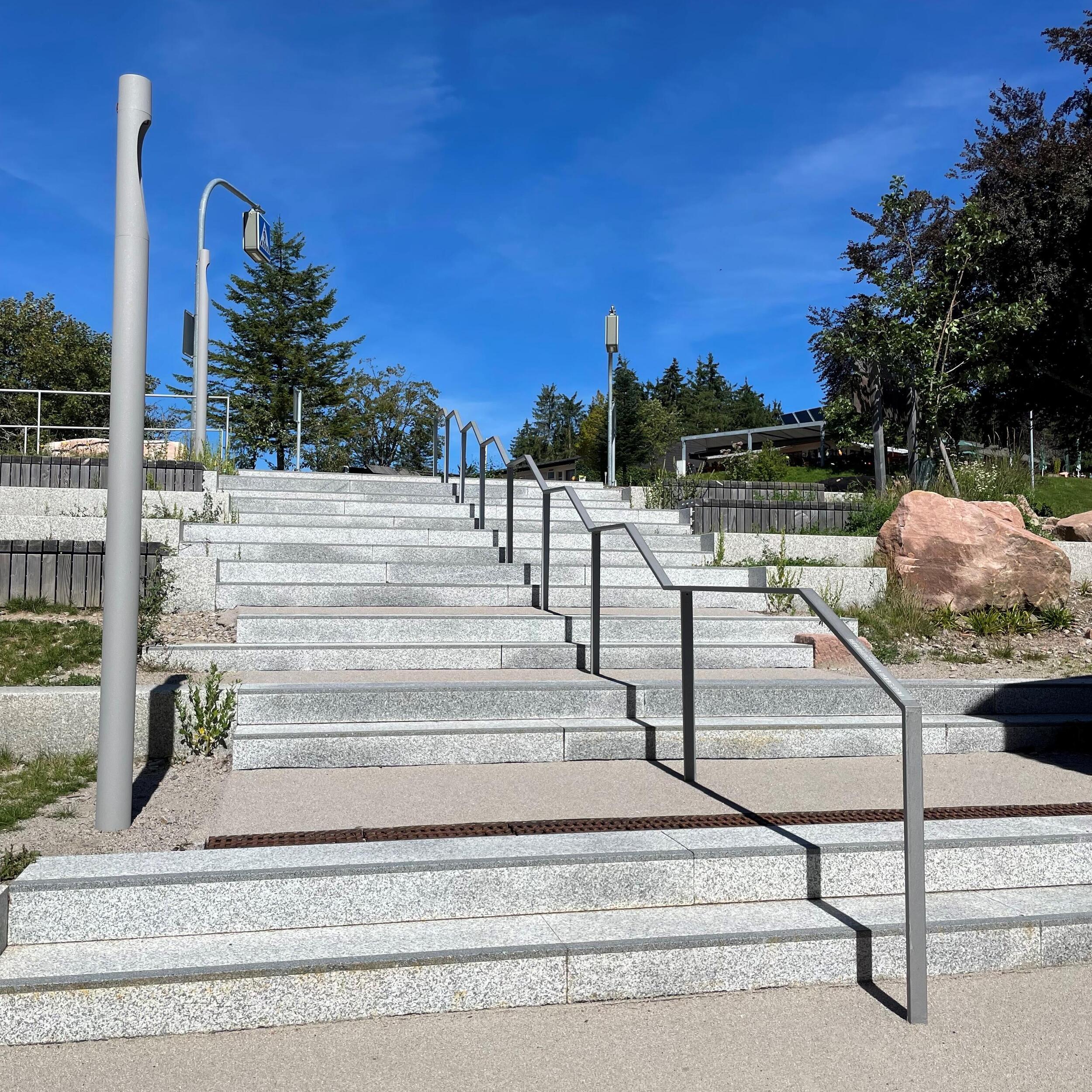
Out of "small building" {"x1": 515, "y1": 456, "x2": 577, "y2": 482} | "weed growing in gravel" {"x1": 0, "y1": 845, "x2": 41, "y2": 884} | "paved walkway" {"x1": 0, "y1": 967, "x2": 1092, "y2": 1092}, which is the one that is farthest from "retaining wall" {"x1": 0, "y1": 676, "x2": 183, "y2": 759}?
"small building" {"x1": 515, "y1": 456, "x2": 577, "y2": 482}

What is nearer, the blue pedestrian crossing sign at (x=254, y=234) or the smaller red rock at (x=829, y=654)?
the smaller red rock at (x=829, y=654)

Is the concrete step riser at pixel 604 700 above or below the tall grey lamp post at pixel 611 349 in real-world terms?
below

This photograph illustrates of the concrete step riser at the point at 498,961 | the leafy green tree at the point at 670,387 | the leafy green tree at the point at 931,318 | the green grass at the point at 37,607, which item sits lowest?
the concrete step riser at the point at 498,961

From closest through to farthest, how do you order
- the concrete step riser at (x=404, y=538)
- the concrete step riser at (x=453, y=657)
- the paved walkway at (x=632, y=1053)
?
the paved walkway at (x=632, y=1053) → the concrete step riser at (x=453, y=657) → the concrete step riser at (x=404, y=538)

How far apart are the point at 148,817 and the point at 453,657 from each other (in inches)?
88.3

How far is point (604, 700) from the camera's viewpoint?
518cm

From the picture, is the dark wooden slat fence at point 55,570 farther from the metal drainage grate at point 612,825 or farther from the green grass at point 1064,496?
the green grass at point 1064,496

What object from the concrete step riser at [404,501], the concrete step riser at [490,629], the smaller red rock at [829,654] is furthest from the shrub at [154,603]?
the smaller red rock at [829,654]

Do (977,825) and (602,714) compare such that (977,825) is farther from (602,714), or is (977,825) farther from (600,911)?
(602,714)

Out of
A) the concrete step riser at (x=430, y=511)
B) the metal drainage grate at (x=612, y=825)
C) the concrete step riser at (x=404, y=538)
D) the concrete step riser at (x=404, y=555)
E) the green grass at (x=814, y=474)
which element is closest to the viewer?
the metal drainage grate at (x=612, y=825)

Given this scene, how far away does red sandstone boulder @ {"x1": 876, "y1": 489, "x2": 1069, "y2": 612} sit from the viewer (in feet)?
28.3

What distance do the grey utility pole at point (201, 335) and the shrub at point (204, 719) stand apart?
7326mm

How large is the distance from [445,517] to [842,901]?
7.00 meters

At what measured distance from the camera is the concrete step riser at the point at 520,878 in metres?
2.95
